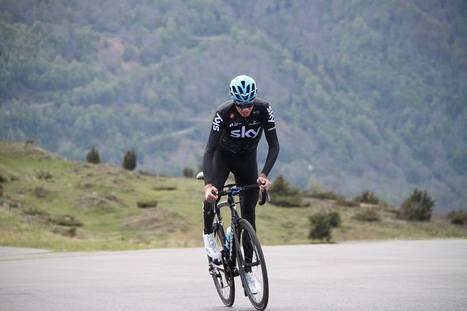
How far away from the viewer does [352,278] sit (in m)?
14.2

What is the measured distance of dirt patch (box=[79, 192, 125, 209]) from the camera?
53.4 meters

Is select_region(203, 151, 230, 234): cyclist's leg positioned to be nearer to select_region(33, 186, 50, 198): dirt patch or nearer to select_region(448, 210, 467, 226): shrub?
select_region(33, 186, 50, 198): dirt patch

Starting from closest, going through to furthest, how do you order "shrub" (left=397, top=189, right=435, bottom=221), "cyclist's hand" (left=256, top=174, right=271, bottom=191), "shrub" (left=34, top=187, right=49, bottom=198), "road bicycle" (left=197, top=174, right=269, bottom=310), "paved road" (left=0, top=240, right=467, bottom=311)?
"road bicycle" (left=197, top=174, right=269, bottom=310)
"cyclist's hand" (left=256, top=174, right=271, bottom=191)
"paved road" (left=0, top=240, right=467, bottom=311)
"shrub" (left=34, top=187, right=49, bottom=198)
"shrub" (left=397, top=189, right=435, bottom=221)

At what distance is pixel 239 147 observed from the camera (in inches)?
431

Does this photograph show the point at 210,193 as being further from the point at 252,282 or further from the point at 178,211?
the point at 178,211

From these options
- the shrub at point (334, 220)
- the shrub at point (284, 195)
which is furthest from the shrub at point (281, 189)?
the shrub at point (334, 220)

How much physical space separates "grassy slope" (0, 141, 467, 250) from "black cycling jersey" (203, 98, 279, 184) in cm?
2495

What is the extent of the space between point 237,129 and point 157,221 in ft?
128

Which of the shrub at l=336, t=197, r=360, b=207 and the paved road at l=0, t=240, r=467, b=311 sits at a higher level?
the shrub at l=336, t=197, r=360, b=207

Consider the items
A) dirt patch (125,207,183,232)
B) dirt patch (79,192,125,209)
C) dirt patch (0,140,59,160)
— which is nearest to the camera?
dirt patch (125,207,183,232)

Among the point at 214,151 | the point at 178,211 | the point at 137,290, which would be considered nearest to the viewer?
the point at 214,151

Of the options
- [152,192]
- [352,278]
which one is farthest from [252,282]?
[152,192]

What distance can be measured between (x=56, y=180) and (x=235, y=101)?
166ft

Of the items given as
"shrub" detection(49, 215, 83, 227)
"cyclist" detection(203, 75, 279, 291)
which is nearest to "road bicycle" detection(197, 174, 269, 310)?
"cyclist" detection(203, 75, 279, 291)
